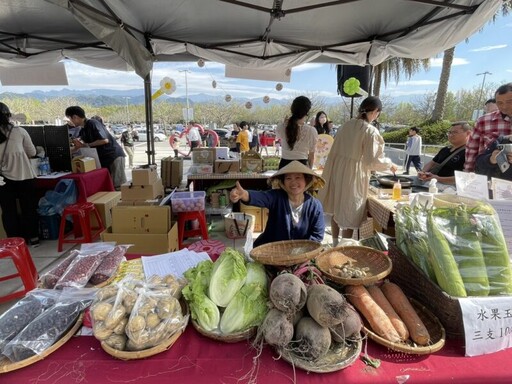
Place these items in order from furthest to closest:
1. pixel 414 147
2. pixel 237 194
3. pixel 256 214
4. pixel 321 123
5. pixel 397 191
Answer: pixel 414 147, pixel 321 123, pixel 256 214, pixel 397 191, pixel 237 194

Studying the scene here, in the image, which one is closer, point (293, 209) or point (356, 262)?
point (356, 262)

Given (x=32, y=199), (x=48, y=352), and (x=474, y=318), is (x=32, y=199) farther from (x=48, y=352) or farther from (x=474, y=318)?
(x=474, y=318)

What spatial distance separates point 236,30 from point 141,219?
9.51ft

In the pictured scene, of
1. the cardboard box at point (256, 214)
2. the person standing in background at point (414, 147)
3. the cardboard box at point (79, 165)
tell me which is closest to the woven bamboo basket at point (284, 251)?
the cardboard box at point (256, 214)

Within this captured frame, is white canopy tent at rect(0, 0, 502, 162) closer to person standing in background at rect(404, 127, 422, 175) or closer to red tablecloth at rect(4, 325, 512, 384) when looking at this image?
red tablecloth at rect(4, 325, 512, 384)

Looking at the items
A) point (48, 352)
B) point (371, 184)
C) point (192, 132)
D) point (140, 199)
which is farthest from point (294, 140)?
point (192, 132)

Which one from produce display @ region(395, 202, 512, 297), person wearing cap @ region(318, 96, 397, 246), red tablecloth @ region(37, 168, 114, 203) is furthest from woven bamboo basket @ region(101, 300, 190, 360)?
red tablecloth @ region(37, 168, 114, 203)

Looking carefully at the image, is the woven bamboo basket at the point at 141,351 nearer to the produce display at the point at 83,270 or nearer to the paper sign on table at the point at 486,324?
the produce display at the point at 83,270

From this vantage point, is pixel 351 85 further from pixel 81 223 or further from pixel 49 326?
pixel 49 326

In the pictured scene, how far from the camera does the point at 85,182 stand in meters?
4.20

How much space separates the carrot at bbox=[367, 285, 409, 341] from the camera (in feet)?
3.37

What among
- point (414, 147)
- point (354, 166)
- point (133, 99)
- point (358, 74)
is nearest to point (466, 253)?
point (354, 166)

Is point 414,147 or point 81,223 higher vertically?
point 414,147

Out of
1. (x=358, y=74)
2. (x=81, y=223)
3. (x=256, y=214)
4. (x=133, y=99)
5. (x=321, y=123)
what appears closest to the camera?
(x=81, y=223)
